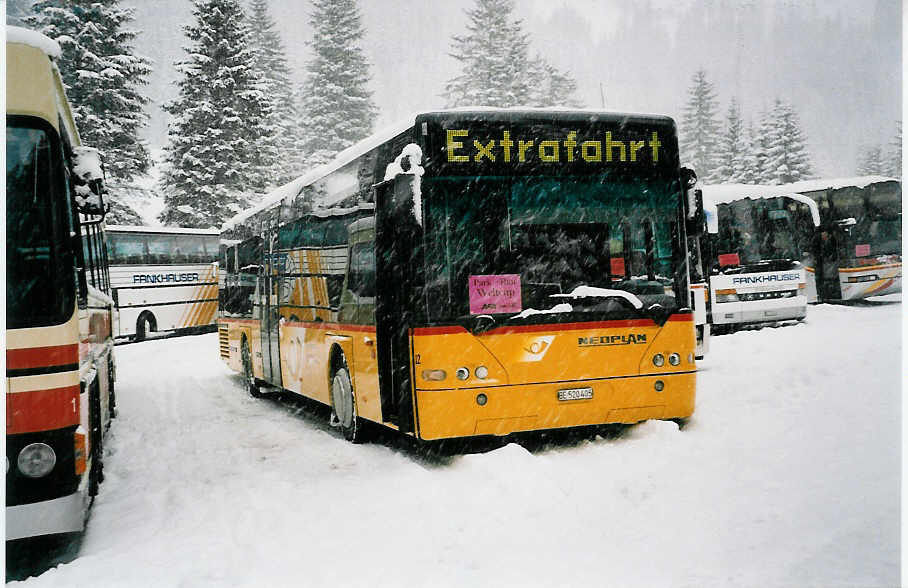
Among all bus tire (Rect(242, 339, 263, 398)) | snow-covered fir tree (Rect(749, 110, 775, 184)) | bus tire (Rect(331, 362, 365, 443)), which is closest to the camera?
bus tire (Rect(331, 362, 365, 443))

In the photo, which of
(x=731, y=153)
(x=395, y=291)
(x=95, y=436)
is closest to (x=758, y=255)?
(x=395, y=291)

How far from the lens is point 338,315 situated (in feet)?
31.1

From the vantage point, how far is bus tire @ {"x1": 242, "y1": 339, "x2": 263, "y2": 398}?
14312 mm

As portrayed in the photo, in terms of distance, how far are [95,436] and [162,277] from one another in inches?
879

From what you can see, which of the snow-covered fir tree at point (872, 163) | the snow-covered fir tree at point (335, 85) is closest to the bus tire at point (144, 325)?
the snow-covered fir tree at point (335, 85)

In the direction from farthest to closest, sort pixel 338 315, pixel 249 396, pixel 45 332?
1. pixel 249 396
2. pixel 338 315
3. pixel 45 332

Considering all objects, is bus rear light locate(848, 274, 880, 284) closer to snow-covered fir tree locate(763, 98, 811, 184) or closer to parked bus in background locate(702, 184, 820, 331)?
parked bus in background locate(702, 184, 820, 331)

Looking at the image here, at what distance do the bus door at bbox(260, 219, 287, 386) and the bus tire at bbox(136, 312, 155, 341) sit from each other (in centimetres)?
1636

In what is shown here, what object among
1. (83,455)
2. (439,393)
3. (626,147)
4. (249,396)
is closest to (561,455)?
(439,393)

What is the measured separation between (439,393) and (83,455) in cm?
288

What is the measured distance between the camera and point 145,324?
28359 millimetres

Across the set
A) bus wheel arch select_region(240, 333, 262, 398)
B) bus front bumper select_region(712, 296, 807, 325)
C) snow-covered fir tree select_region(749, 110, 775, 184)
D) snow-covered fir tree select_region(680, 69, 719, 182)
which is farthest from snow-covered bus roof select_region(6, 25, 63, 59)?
snow-covered fir tree select_region(749, 110, 775, 184)

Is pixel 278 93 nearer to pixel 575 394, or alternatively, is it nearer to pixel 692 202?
pixel 692 202

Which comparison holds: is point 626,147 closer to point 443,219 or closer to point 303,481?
point 443,219
